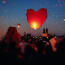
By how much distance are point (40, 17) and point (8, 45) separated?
4.27 metres

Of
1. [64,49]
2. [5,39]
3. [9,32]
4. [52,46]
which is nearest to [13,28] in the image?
[9,32]

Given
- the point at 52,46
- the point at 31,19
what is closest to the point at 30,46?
the point at 52,46

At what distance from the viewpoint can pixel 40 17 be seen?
390 inches

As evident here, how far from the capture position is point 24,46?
10031mm

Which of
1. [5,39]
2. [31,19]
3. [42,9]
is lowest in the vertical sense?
[5,39]

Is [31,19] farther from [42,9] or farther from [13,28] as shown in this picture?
[13,28]

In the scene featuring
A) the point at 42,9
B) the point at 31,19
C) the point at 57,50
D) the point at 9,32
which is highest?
the point at 42,9

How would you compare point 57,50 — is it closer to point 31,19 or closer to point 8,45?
point 31,19

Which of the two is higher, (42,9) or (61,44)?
(42,9)

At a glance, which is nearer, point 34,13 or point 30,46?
point 34,13

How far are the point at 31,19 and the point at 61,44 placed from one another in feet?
11.1

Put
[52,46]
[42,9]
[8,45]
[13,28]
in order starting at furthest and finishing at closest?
[13,28]
[8,45]
[52,46]
[42,9]

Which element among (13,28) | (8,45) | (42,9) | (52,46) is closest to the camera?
(42,9)

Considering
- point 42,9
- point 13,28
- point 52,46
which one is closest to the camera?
point 42,9
